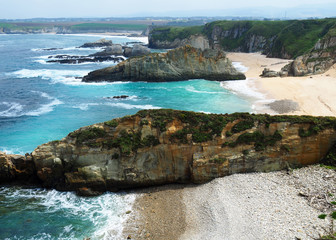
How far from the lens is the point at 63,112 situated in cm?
3503

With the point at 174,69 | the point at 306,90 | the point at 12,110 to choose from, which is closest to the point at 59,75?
the point at 12,110

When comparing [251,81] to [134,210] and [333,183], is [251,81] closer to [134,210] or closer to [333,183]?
[333,183]

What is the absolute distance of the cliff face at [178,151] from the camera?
57.4ft

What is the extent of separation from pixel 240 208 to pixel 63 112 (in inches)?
1084

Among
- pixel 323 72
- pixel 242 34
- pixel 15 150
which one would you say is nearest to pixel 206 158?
pixel 15 150

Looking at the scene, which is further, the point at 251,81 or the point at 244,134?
the point at 251,81

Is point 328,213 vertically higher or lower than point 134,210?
higher

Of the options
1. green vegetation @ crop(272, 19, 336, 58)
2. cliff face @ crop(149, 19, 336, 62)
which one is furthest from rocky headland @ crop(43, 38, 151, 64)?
green vegetation @ crop(272, 19, 336, 58)

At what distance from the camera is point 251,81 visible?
4969cm

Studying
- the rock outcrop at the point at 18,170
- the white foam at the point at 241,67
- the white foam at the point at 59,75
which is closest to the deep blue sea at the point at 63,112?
the white foam at the point at 59,75

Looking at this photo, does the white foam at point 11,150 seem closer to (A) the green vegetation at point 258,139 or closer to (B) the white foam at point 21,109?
(B) the white foam at point 21,109

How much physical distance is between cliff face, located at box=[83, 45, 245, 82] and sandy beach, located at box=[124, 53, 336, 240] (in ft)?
122

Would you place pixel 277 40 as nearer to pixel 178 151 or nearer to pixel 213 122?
pixel 213 122

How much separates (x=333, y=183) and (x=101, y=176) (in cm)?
1395
